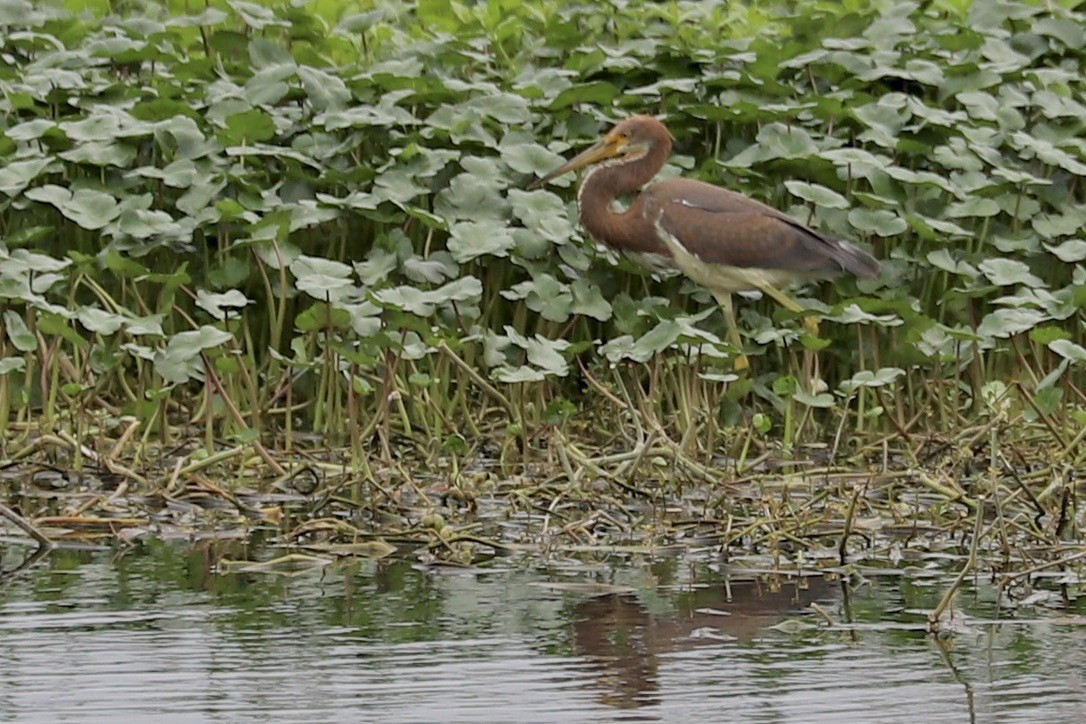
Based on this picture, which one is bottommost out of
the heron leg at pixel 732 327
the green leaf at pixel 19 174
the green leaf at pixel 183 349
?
the heron leg at pixel 732 327

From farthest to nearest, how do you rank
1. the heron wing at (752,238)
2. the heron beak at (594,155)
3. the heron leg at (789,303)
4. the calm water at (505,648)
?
1. the heron beak at (594,155)
2. the heron wing at (752,238)
3. the heron leg at (789,303)
4. the calm water at (505,648)

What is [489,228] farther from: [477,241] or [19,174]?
[19,174]

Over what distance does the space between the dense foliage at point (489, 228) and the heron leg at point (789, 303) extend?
62 millimetres

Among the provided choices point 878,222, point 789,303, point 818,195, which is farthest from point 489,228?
point 878,222

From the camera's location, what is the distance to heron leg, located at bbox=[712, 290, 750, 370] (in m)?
8.66

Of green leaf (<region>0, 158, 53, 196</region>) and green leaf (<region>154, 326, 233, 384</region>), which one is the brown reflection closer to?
green leaf (<region>154, 326, 233, 384</region>)

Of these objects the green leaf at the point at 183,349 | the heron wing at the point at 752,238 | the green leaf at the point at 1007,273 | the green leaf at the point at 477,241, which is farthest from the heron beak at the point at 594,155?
the green leaf at the point at 183,349

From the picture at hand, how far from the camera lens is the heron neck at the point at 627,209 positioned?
9.05 meters

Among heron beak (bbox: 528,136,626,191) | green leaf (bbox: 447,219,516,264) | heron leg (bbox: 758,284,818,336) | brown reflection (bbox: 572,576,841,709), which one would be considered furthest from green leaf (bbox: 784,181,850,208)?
brown reflection (bbox: 572,576,841,709)

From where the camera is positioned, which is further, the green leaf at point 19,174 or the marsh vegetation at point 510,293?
the green leaf at point 19,174

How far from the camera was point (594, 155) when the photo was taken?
951cm

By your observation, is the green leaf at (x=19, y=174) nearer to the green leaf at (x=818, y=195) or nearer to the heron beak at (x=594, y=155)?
the heron beak at (x=594, y=155)

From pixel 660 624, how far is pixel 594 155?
13.4 ft

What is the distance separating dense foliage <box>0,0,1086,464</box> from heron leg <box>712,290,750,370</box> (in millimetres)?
75
